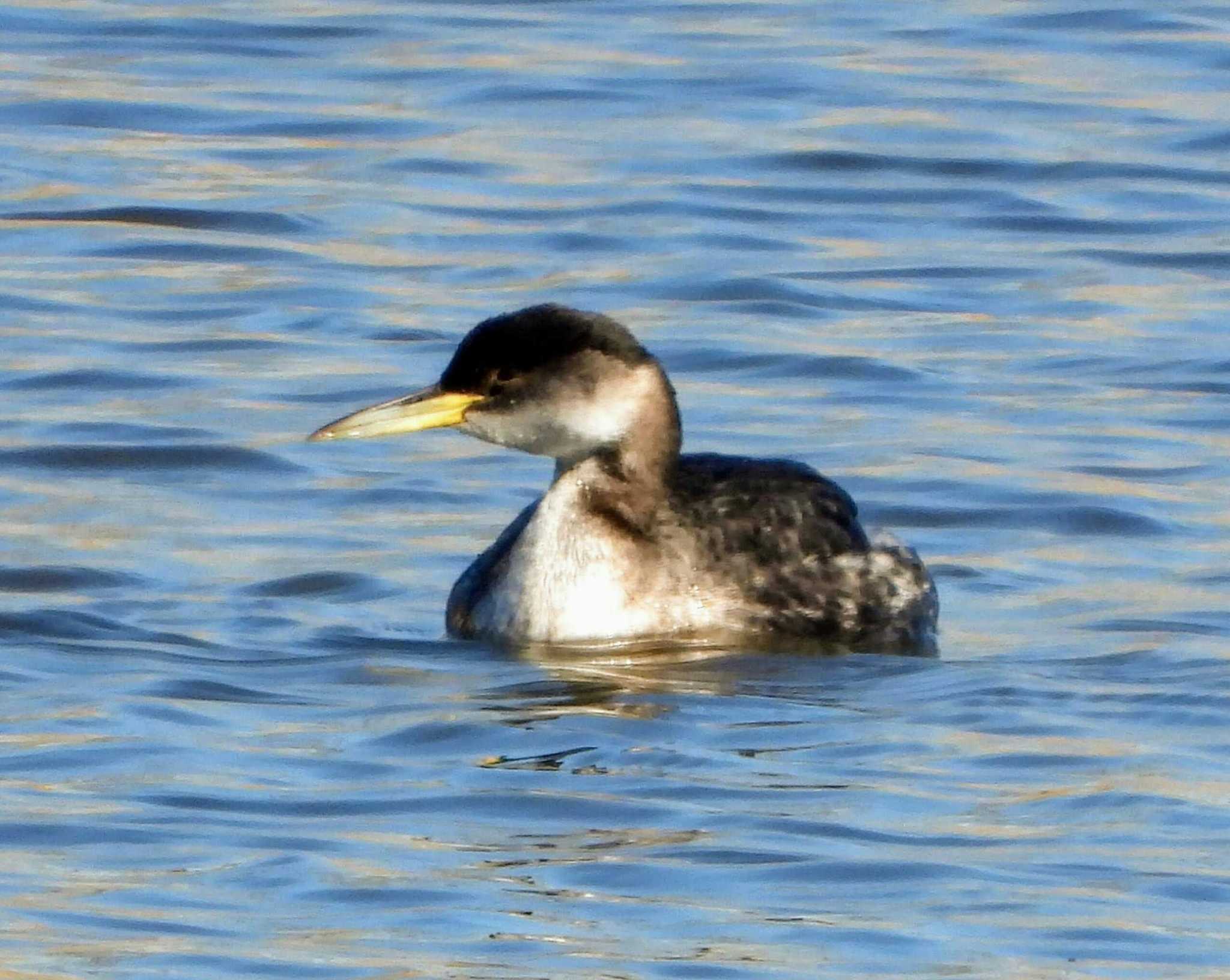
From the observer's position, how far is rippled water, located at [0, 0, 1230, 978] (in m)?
8.26

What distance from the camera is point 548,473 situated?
1387 centimetres

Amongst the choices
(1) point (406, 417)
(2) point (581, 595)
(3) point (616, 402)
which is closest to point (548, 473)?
(1) point (406, 417)

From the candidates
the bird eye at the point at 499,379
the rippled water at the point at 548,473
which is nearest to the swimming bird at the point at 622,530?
the bird eye at the point at 499,379

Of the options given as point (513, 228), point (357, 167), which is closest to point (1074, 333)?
point (513, 228)

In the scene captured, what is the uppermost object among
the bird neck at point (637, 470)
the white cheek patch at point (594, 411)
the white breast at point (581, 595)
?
the white cheek patch at point (594, 411)

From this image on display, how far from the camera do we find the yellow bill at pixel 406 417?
11375 millimetres

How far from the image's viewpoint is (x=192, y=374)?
14734 millimetres

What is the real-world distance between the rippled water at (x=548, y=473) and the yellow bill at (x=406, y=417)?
0.59 metres

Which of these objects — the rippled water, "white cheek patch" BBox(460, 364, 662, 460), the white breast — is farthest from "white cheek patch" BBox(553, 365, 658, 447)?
the rippled water

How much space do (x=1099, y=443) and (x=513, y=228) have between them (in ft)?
14.0

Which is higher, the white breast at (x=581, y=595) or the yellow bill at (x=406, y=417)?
the yellow bill at (x=406, y=417)

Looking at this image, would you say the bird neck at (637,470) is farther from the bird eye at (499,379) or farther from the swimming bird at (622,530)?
the bird eye at (499,379)

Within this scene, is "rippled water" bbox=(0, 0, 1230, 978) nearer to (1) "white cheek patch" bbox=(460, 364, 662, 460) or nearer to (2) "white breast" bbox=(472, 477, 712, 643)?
(2) "white breast" bbox=(472, 477, 712, 643)

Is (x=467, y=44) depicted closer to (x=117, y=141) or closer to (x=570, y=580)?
(x=117, y=141)
